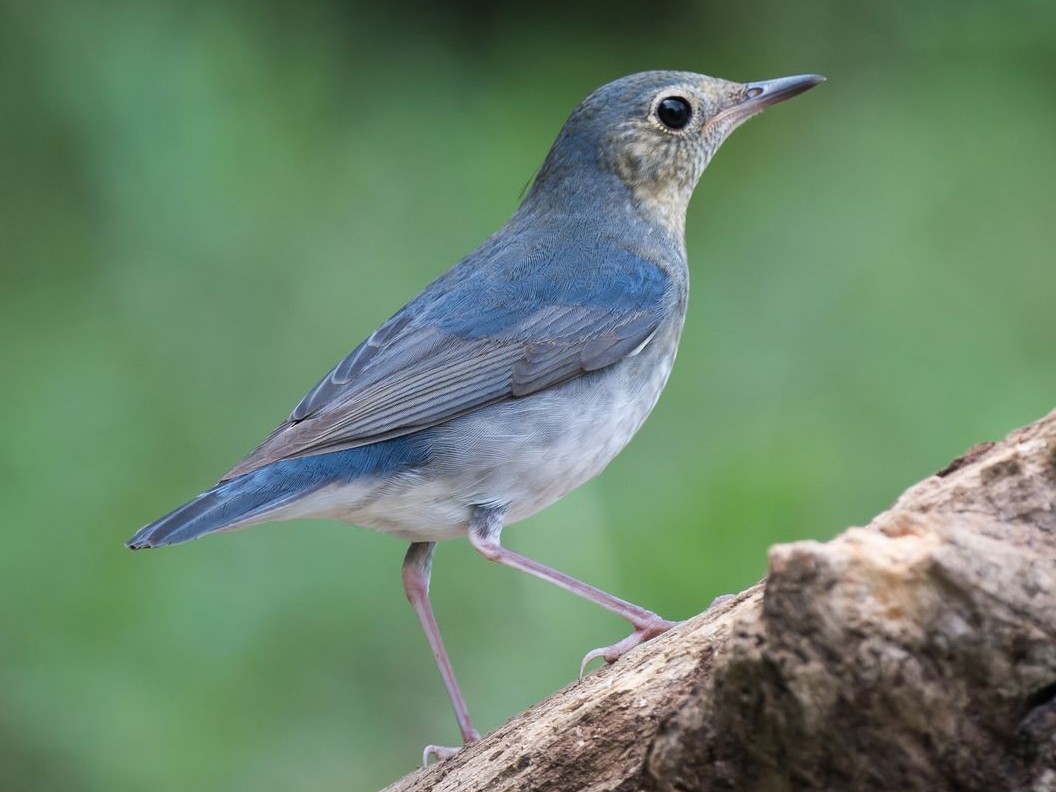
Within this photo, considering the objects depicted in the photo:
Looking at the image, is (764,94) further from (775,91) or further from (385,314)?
(385,314)

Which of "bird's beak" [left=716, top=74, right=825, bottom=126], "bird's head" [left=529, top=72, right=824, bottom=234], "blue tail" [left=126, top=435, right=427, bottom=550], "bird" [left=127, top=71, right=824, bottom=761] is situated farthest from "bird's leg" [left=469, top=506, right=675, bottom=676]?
"bird's beak" [left=716, top=74, right=825, bottom=126]

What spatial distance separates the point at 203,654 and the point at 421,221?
2.27 meters

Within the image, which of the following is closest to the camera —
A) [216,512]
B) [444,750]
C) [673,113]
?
[216,512]

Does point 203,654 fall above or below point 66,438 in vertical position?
below

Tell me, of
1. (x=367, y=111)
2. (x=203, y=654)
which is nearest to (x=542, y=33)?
(x=367, y=111)

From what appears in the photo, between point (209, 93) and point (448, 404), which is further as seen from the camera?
point (209, 93)

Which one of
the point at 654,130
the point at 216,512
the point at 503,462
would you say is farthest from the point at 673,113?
the point at 216,512

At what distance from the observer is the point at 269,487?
3967mm

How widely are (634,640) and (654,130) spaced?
1885 mm

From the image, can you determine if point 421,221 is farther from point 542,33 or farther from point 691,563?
point 691,563

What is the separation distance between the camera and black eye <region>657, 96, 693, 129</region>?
4.93 meters

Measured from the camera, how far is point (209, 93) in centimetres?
636

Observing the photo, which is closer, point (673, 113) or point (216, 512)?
point (216, 512)

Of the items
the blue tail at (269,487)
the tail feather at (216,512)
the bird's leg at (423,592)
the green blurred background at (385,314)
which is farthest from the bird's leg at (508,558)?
the green blurred background at (385,314)
